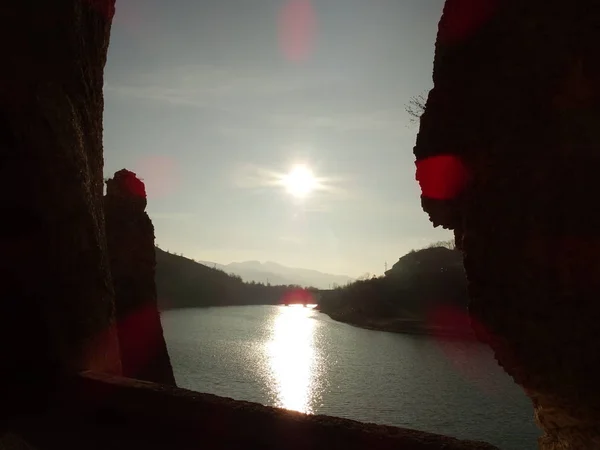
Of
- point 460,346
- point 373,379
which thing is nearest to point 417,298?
point 460,346

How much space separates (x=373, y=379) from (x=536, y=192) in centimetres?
2642

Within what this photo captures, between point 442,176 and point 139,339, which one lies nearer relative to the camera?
point 442,176

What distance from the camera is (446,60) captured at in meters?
9.10

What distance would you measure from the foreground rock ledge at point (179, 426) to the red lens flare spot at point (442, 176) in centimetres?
600

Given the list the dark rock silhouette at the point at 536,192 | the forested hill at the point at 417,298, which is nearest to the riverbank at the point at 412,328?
the forested hill at the point at 417,298

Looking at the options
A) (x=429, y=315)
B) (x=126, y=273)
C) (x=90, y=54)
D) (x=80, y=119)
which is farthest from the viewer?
(x=429, y=315)

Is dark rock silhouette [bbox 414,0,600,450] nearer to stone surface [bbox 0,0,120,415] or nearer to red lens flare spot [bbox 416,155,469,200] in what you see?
red lens flare spot [bbox 416,155,469,200]

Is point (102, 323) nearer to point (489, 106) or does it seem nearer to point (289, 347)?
point (489, 106)

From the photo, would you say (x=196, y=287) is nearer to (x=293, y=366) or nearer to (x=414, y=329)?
(x=414, y=329)

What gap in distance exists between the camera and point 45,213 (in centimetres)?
632

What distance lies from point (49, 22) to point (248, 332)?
55692 mm

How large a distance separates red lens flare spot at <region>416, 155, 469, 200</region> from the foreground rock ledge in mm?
6001

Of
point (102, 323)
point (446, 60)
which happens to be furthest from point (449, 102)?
point (102, 323)

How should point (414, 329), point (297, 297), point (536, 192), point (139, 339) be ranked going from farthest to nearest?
point (297, 297) → point (414, 329) → point (139, 339) → point (536, 192)
